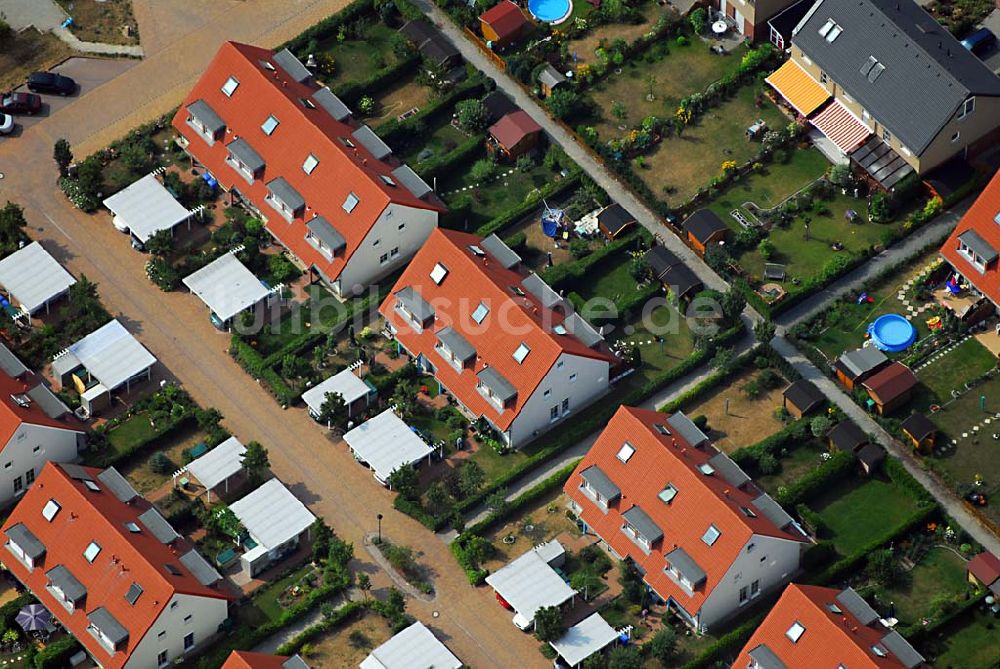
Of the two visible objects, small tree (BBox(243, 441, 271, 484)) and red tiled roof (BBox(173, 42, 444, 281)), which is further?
red tiled roof (BBox(173, 42, 444, 281))

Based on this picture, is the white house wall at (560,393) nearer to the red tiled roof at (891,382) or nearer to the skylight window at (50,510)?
the red tiled roof at (891,382)

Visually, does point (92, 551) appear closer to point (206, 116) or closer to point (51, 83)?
point (206, 116)

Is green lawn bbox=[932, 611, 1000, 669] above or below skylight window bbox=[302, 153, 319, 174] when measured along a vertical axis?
below

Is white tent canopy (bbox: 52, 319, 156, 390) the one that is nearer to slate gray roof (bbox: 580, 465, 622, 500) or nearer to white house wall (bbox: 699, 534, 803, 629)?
slate gray roof (bbox: 580, 465, 622, 500)

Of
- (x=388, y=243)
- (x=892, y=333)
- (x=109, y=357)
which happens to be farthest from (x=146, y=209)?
(x=892, y=333)

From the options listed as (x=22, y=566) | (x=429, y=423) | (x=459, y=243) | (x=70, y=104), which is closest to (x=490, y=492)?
(x=429, y=423)

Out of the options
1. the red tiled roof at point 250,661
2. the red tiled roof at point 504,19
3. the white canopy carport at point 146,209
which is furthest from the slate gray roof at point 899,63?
the red tiled roof at point 250,661

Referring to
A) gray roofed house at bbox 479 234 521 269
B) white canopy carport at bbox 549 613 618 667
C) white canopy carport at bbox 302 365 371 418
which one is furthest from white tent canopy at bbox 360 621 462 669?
gray roofed house at bbox 479 234 521 269
